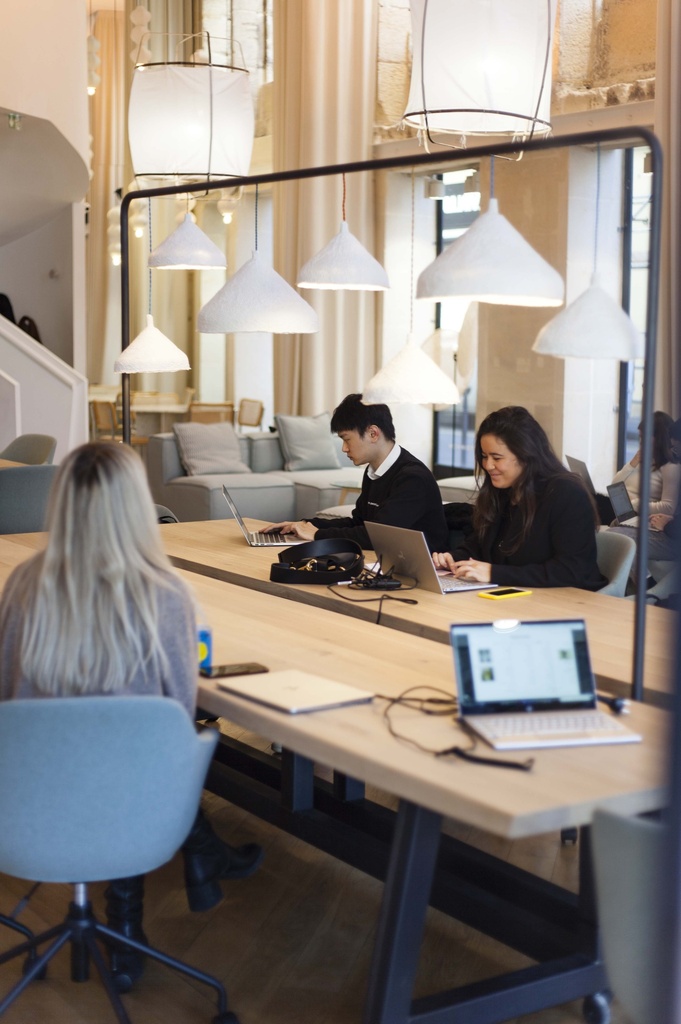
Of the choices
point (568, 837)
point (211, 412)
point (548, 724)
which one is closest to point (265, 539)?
point (568, 837)

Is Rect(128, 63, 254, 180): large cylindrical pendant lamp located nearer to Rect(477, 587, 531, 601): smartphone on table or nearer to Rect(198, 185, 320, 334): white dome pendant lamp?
Rect(198, 185, 320, 334): white dome pendant lamp

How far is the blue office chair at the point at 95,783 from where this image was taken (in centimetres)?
204

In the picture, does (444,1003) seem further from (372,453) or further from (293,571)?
(372,453)

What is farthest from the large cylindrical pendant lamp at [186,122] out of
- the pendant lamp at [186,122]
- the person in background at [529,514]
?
the person in background at [529,514]

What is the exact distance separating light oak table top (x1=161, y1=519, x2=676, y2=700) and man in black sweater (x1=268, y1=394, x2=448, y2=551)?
41 centimetres

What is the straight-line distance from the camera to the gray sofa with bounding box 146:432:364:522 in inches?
343

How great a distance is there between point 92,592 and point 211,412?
11166 mm

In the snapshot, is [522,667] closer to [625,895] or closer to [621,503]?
[625,895]

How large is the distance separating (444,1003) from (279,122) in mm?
9808

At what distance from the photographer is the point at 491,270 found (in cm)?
273

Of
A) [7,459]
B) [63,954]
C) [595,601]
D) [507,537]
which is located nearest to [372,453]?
[507,537]

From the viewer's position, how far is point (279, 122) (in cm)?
1082

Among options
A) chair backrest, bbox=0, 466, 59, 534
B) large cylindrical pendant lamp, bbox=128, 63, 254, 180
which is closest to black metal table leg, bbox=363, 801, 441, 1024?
large cylindrical pendant lamp, bbox=128, 63, 254, 180

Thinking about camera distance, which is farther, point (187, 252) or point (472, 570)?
point (187, 252)
